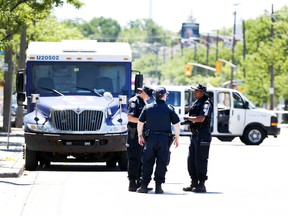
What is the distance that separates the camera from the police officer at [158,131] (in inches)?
701

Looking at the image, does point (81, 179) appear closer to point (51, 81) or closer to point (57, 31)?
point (51, 81)

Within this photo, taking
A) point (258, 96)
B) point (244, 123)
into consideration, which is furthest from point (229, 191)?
point (258, 96)

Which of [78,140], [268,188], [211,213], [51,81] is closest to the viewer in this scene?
[211,213]

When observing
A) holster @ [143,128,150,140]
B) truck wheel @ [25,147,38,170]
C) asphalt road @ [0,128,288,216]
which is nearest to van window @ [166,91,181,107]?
asphalt road @ [0,128,288,216]

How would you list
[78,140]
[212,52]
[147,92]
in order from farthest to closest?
[212,52]
[78,140]
[147,92]

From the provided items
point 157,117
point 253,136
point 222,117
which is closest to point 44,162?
point 157,117

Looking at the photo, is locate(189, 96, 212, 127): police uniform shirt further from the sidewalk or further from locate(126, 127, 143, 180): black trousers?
the sidewalk

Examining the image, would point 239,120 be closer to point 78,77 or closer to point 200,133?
point 78,77

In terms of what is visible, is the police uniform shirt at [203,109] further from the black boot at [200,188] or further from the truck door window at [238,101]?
the truck door window at [238,101]

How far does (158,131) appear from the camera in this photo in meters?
17.9

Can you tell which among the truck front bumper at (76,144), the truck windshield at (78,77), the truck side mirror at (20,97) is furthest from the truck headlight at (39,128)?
the truck windshield at (78,77)

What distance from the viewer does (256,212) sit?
598 inches

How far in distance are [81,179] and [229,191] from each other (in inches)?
135

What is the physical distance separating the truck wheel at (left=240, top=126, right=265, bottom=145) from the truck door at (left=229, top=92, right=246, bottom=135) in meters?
0.24
